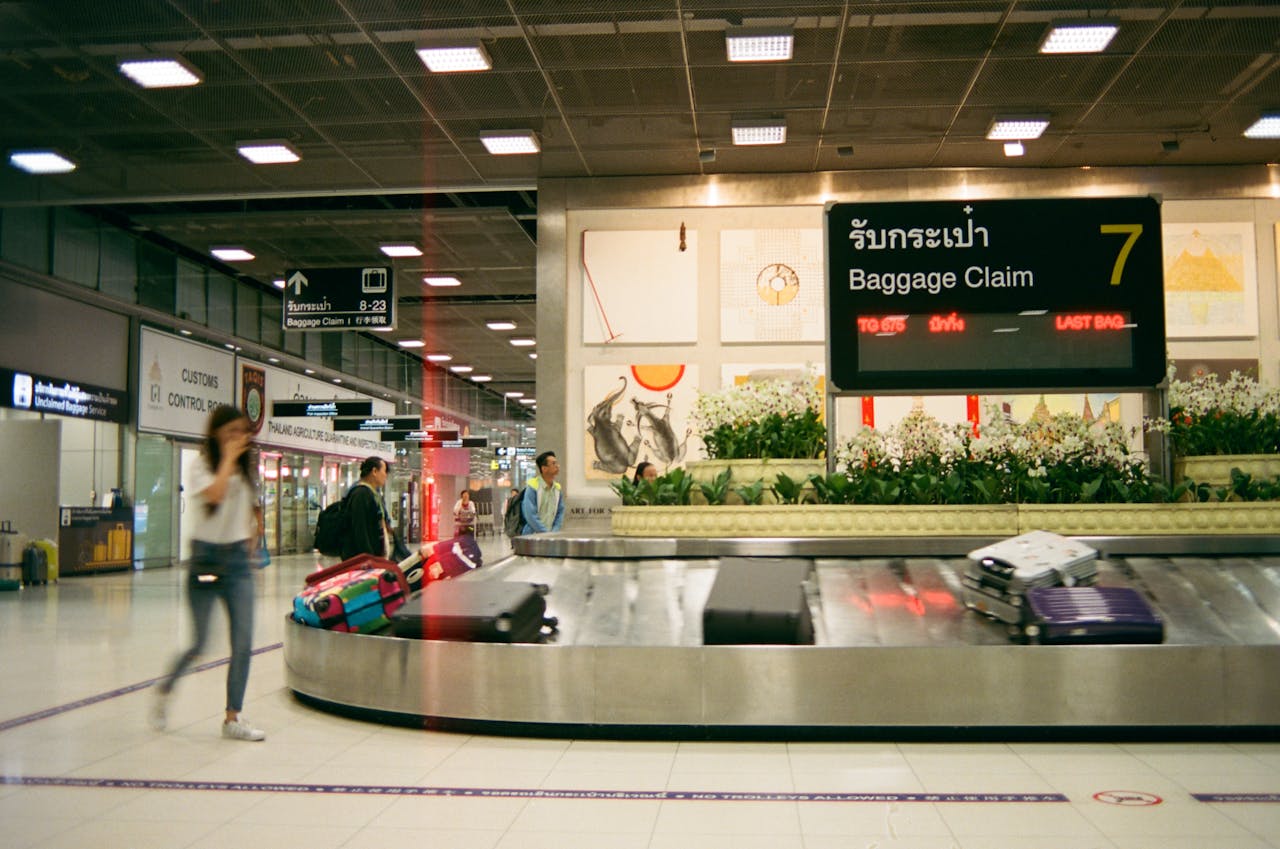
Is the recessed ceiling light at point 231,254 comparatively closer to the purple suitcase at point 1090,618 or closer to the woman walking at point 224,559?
the woman walking at point 224,559

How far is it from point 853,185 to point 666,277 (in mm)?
2770

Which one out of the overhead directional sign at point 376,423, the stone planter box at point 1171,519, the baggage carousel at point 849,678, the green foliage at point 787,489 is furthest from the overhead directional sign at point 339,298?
the stone planter box at point 1171,519

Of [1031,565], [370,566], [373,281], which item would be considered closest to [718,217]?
[373,281]

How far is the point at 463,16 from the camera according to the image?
9.43 meters

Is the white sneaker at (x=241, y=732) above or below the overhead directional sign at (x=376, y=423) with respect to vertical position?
below

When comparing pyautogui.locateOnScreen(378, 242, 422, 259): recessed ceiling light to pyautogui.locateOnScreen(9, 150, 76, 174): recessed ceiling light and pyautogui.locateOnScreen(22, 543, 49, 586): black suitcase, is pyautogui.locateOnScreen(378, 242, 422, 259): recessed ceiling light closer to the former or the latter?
pyautogui.locateOnScreen(9, 150, 76, 174): recessed ceiling light

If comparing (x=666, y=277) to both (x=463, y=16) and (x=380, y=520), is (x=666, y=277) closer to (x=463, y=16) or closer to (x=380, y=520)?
(x=463, y=16)

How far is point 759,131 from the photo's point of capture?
40.1 feet

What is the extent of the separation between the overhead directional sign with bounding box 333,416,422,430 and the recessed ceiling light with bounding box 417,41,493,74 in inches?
606

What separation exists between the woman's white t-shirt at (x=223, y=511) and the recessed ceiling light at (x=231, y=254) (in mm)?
14345

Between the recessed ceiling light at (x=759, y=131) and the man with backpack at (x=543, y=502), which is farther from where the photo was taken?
the recessed ceiling light at (x=759, y=131)

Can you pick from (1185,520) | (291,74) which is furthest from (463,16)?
(1185,520)

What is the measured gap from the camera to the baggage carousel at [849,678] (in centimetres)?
503

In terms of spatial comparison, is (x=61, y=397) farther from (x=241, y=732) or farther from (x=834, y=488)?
(x=834, y=488)
